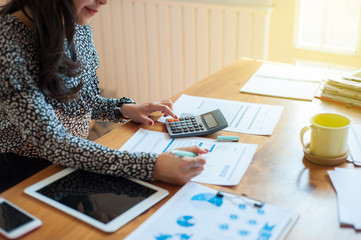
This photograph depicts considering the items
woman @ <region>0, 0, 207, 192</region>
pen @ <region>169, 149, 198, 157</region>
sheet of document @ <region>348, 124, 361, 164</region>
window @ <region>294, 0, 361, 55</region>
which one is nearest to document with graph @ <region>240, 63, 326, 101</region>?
sheet of document @ <region>348, 124, 361, 164</region>

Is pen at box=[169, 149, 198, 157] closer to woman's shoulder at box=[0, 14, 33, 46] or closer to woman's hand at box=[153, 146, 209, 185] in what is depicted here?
woman's hand at box=[153, 146, 209, 185]

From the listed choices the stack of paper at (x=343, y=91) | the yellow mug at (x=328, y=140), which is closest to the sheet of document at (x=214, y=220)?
the yellow mug at (x=328, y=140)

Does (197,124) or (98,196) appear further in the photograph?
(197,124)

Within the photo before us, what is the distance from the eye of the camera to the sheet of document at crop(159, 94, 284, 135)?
116cm

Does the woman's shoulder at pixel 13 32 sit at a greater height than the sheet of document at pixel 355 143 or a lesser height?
greater

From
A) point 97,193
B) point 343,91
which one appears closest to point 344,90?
point 343,91

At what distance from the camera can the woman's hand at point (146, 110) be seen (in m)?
1.20

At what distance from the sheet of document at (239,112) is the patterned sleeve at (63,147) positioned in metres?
0.33

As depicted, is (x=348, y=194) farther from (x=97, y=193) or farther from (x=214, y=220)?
(x=97, y=193)

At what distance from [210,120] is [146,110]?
203mm

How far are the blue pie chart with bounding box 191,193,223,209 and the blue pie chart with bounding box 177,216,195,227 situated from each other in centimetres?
4

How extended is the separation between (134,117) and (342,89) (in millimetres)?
647

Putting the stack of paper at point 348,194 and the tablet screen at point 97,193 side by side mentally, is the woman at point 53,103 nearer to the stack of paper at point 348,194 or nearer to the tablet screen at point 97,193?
the tablet screen at point 97,193

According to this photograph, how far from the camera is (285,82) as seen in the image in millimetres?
1483
